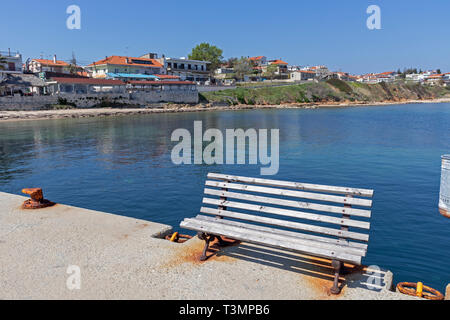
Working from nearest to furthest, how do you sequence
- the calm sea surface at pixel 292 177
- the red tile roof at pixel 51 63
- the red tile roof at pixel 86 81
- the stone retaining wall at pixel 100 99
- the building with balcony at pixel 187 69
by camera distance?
the calm sea surface at pixel 292 177, the stone retaining wall at pixel 100 99, the red tile roof at pixel 86 81, the red tile roof at pixel 51 63, the building with balcony at pixel 187 69

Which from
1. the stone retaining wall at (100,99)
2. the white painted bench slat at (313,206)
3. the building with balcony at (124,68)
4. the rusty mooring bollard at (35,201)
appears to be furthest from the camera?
the building with balcony at (124,68)

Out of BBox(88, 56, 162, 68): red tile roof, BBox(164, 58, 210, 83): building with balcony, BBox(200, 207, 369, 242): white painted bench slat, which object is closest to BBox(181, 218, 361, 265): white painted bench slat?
BBox(200, 207, 369, 242): white painted bench slat

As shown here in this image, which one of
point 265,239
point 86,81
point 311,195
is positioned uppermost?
point 86,81

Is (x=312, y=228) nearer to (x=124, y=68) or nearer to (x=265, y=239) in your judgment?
(x=265, y=239)

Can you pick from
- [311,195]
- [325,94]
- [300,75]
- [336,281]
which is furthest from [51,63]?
[336,281]

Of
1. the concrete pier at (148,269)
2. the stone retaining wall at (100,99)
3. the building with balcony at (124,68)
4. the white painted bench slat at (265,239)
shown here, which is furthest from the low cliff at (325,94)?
the white painted bench slat at (265,239)

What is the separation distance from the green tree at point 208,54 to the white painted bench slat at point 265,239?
423 ft

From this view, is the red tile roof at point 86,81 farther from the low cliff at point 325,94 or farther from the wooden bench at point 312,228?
the wooden bench at point 312,228

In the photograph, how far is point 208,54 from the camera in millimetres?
131500

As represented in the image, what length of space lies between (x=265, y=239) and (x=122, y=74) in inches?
3468

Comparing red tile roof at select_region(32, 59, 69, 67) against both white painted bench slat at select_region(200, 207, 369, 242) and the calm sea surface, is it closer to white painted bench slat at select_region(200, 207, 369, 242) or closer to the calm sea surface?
the calm sea surface

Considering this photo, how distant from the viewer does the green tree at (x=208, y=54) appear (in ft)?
430
